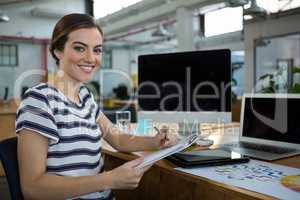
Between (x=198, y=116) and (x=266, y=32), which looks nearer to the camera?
(x=198, y=116)

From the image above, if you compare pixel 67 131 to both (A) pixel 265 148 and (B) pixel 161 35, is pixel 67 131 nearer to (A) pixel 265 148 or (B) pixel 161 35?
(A) pixel 265 148

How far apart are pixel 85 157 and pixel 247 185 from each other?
0.55m

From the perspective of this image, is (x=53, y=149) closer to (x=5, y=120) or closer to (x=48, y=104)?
(x=48, y=104)

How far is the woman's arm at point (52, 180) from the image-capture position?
91 centimetres

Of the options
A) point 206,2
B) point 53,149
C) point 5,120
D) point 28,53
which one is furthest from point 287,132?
point 28,53

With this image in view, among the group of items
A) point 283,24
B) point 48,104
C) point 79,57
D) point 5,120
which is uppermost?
point 283,24

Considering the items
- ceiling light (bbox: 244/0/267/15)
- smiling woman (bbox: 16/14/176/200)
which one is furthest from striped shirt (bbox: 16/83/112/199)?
ceiling light (bbox: 244/0/267/15)

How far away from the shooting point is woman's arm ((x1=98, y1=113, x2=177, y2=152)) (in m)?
1.39

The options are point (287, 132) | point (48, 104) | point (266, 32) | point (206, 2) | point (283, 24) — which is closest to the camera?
point (48, 104)

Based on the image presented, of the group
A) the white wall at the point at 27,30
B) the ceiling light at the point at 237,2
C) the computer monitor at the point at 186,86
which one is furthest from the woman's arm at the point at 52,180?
the white wall at the point at 27,30

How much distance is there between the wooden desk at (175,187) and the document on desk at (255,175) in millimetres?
28

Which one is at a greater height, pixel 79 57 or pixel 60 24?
pixel 60 24

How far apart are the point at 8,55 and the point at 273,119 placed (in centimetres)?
877

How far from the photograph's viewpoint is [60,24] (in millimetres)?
1100
